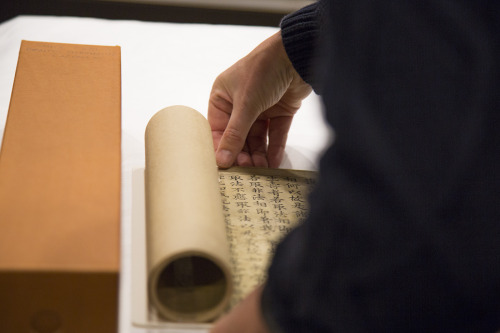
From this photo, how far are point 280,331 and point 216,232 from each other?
189 mm

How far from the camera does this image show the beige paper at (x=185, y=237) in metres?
0.56

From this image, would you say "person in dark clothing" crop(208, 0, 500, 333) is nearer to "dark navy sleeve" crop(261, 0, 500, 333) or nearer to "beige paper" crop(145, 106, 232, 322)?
"dark navy sleeve" crop(261, 0, 500, 333)

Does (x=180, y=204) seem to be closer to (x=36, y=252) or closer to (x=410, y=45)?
(x=36, y=252)

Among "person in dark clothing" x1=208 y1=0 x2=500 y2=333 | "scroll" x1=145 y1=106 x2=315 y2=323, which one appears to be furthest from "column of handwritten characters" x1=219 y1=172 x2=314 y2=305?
"person in dark clothing" x1=208 y1=0 x2=500 y2=333

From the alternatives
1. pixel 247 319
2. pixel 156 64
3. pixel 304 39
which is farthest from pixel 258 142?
pixel 247 319

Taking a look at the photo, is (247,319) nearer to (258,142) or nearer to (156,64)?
(258,142)

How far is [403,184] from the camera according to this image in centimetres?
37

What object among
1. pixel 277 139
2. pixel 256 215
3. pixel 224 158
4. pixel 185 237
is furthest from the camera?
pixel 277 139

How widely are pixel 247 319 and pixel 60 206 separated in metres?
0.23

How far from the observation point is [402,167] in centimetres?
38

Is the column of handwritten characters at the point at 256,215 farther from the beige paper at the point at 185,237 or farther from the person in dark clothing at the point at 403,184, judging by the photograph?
the person in dark clothing at the point at 403,184

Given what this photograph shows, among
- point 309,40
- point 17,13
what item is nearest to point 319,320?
point 309,40

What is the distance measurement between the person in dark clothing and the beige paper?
156mm

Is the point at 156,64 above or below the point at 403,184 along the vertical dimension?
below
